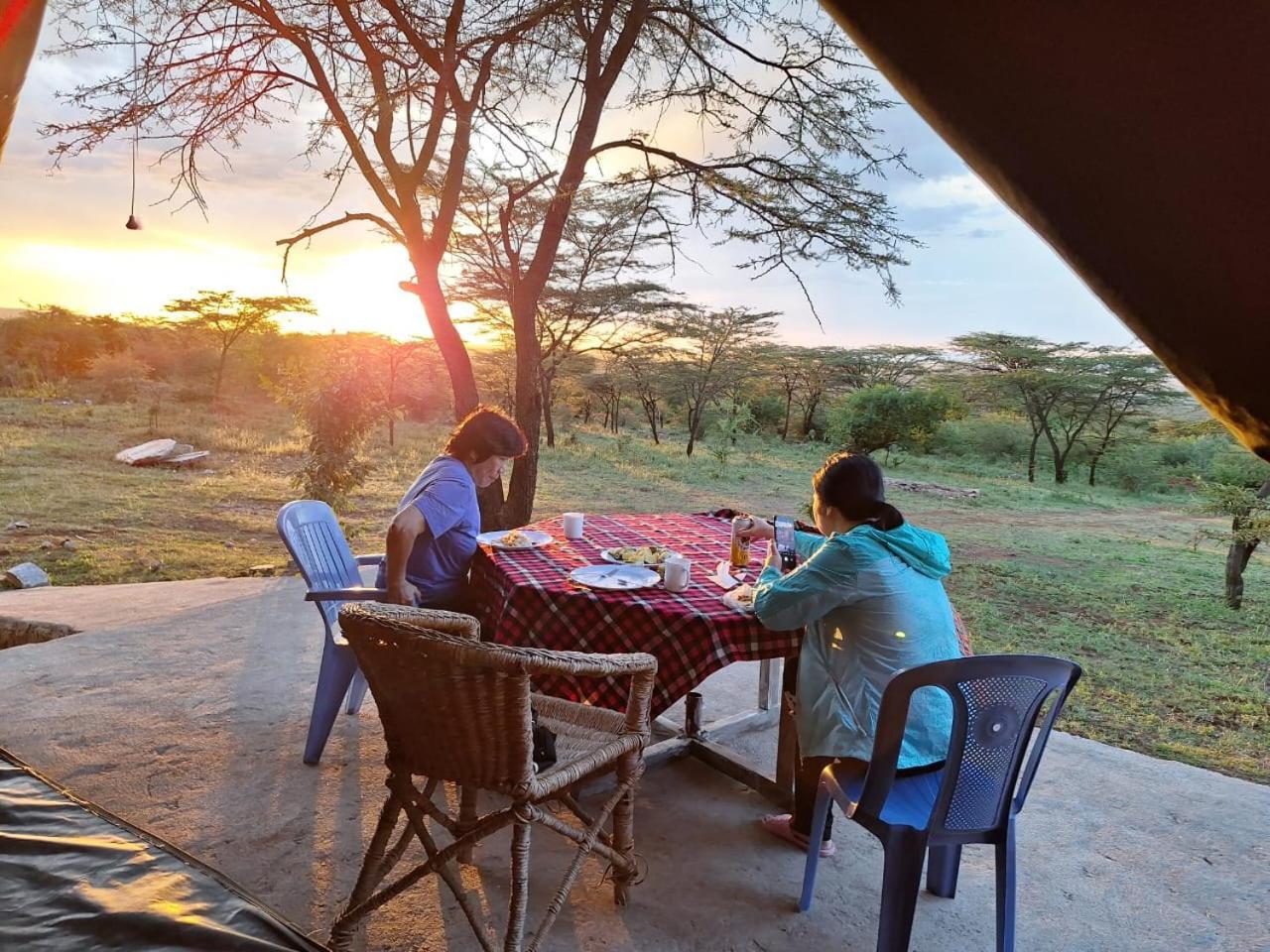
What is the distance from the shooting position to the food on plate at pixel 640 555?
222cm

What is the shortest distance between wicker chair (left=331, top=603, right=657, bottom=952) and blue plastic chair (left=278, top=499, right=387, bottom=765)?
2.54ft

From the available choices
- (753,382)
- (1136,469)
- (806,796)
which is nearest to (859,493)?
(806,796)

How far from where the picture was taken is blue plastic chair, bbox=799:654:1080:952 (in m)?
1.44

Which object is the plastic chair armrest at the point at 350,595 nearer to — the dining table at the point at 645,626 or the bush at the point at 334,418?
the dining table at the point at 645,626

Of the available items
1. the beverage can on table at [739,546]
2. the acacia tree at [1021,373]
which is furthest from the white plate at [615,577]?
the acacia tree at [1021,373]

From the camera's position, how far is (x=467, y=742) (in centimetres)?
148

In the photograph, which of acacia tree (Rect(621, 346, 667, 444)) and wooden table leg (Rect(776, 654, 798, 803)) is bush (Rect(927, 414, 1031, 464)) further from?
wooden table leg (Rect(776, 654, 798, 803))

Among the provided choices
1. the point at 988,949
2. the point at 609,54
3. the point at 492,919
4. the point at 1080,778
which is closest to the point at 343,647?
the point at 492,919

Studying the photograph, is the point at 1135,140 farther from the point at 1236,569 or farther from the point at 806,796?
the point at 1236,569

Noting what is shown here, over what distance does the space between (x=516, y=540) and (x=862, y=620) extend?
113cm

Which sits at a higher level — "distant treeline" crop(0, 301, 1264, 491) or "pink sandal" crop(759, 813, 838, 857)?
"distant treeline" crop(0, 301, 1264, 491)

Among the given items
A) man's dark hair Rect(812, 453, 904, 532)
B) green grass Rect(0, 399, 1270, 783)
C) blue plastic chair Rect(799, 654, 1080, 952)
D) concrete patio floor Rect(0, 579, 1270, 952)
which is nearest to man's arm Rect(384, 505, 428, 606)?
concrete patio floor Rect(0, 579, 1270, 952)

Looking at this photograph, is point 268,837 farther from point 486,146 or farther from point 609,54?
point 609,54

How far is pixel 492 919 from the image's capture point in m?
1.73
